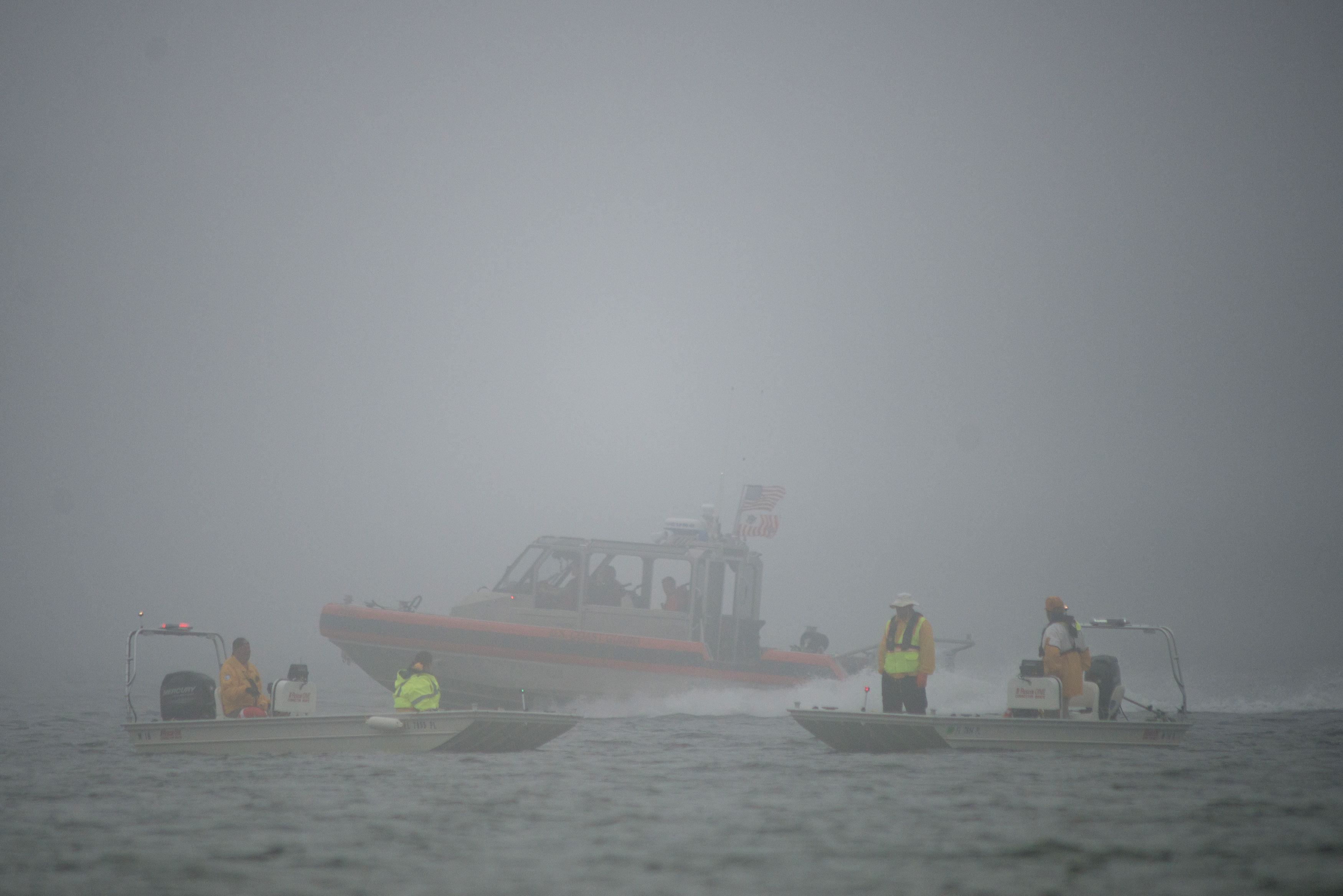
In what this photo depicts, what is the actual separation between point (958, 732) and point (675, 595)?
5281 mm

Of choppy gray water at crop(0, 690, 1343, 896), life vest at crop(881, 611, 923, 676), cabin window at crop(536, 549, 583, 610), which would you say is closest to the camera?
choppy gray water at crop(0, 690, 1343, 896)

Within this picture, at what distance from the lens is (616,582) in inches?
524

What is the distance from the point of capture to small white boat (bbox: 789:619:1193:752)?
8.50m

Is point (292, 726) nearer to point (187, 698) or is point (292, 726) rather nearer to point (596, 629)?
point (187, 698)

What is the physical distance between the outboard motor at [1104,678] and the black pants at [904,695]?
4.91 feet

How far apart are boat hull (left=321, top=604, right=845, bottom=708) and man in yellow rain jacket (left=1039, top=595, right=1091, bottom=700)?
4.66 metres

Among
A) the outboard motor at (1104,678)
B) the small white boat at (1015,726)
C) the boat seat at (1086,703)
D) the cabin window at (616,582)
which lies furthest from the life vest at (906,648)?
the cabin window at (616,582)

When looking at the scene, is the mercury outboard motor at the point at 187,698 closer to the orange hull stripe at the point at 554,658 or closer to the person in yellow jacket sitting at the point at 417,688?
the person in yellow jacket sitting at the point at 417,688

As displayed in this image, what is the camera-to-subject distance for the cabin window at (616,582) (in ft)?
43.2

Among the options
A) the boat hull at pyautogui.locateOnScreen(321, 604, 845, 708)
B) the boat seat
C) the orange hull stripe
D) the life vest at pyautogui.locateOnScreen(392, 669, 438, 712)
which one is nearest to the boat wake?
the boat hull at pyautogui.locateOnScreen(321, 604, 845, 708)

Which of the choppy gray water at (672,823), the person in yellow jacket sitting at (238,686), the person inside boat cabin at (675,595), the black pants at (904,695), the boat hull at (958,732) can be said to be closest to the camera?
the choppy gray water at (672,823)

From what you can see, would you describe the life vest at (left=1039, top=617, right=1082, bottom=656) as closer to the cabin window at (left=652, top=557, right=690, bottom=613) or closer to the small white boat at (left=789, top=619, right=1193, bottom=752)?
the small white boat at (left=789, top=619, right=1193, bottom=752)

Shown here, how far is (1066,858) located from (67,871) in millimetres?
4433

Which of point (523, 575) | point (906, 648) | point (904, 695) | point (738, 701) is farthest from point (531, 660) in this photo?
point (906, 648)
